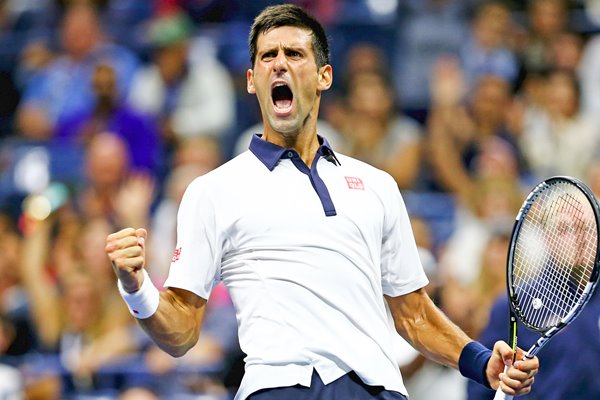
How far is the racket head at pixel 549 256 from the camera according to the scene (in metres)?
4.39

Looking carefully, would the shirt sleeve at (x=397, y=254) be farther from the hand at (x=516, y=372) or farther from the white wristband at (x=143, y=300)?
the white wristband at (x=143, y=300)

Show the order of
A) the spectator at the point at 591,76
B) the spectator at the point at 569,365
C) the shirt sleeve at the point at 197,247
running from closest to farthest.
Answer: the shirt sleeve at the point at 197,247
the spectator at the point at 569,365
the spectator at the point at 591,76

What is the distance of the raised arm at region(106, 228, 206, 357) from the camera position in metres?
3.85

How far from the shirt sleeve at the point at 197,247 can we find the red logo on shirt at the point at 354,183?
48 centimetres

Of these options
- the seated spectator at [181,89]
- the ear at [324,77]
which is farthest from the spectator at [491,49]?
the ear at [324,77]

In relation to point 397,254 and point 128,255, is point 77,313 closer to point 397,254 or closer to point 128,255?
point 397,254

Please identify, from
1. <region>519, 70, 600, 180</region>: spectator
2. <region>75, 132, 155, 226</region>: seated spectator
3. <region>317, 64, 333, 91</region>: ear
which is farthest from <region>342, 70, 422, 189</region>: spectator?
<region>317, 64, 333, 91</region>: ear

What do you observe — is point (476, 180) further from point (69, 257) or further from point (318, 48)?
point (318, 48)

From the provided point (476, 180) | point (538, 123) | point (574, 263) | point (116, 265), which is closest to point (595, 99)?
point (538, 123)

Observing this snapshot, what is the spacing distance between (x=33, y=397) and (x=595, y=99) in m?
4.58

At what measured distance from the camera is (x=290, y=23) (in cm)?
438

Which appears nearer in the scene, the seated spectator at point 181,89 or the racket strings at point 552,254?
the racket strings at point 552,254

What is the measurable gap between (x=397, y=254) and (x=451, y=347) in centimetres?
37

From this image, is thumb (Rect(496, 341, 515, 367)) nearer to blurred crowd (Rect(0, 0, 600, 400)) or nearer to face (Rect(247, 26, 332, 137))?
face (Rect(247, 26, 332, 137))
